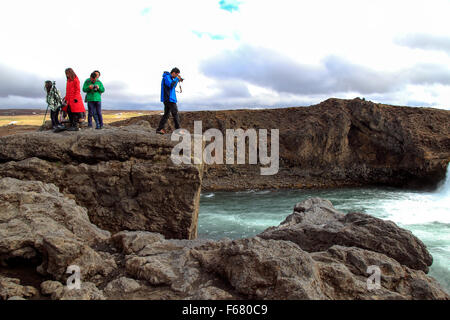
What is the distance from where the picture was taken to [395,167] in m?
25.7

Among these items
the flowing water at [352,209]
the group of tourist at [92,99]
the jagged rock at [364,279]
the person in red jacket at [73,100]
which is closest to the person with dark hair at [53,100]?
the group of tourist at [92,99]

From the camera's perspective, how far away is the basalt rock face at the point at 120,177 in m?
6.11

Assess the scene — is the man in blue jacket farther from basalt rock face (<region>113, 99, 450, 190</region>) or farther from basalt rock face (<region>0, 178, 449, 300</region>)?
basalt rock face (<region>113, 99, 450, 190</region>)

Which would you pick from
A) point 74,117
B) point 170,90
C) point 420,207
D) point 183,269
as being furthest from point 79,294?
point 420,207

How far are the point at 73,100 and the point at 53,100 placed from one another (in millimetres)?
1204

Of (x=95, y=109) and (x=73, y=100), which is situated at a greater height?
(x=73, y=100)

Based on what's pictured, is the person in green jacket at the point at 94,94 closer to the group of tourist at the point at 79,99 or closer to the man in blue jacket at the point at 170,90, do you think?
the group of tourist at the point at 79,99

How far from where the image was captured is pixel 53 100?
865 centimetres

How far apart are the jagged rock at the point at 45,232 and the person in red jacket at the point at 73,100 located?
3.01 metres

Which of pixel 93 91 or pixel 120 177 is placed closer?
pixel 120 177

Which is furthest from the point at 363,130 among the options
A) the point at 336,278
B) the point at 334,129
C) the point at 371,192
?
the point at 336,278

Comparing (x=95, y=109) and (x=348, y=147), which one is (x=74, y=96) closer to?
(x=95, y=109)
